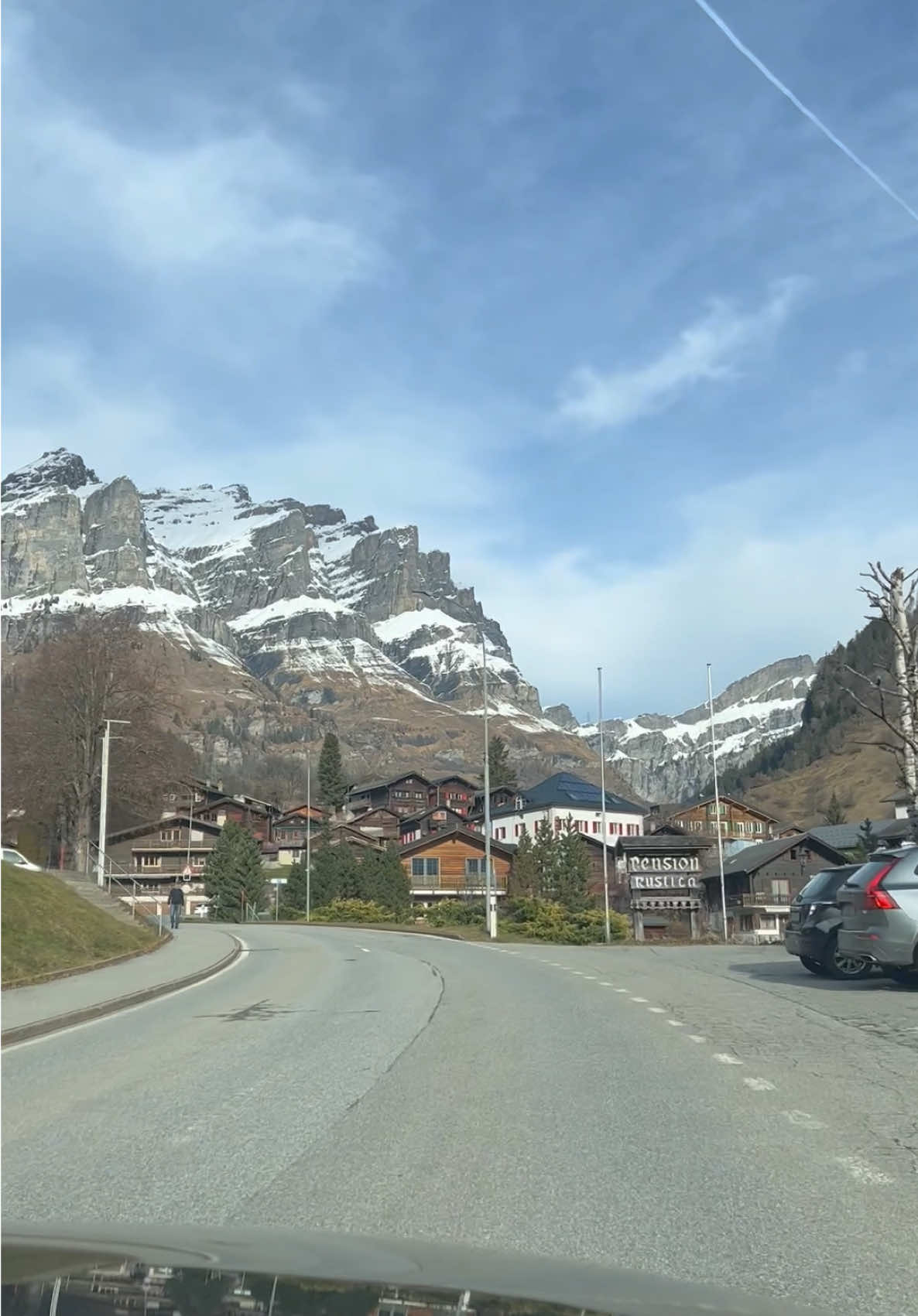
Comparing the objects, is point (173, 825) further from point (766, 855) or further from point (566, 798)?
point (766, 855)

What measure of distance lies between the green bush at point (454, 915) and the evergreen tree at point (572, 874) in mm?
4027

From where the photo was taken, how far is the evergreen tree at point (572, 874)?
2282 inches

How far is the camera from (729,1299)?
137 inches

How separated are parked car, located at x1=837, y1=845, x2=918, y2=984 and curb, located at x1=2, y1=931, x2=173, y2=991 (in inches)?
511

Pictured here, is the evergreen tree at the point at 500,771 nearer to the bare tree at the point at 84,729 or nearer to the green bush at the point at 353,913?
the green bush at the point at 353,913

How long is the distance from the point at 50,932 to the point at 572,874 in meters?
36.9

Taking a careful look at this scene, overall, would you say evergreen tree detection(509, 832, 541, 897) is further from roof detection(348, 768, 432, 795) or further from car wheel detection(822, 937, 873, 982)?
roof detection(348, 768, 432, 795)

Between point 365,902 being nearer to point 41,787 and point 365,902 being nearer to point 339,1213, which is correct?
point 41,787

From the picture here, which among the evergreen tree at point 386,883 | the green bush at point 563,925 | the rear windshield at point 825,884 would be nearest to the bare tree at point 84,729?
the green bush at point 563,925

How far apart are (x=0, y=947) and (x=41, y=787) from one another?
30.3 m

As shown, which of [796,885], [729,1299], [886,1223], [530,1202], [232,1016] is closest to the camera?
[729,1299]

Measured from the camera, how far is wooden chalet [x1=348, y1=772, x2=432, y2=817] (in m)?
140

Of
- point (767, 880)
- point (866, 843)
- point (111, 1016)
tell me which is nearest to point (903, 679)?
point (111, 1016)

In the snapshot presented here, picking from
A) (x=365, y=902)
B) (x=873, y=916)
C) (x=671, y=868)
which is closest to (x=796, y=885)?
(x=671, y=868)
